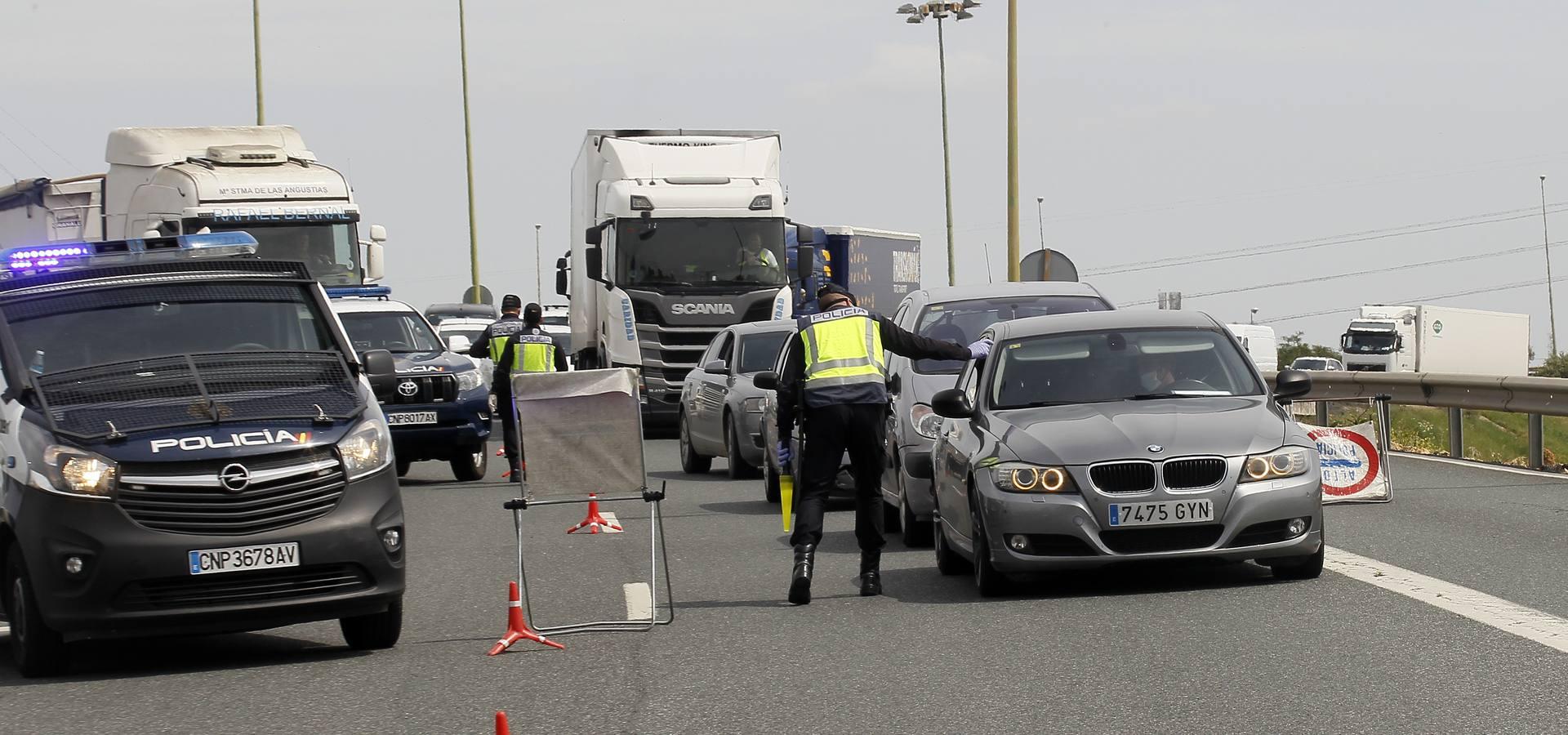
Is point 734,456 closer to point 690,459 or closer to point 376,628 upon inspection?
point 690,459

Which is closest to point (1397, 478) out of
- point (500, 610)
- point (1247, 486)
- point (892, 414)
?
point (892, 414)

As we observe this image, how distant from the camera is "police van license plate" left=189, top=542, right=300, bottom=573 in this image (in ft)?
29.9

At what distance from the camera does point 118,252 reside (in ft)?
36.6

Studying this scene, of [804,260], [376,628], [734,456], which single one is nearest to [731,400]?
[734,456]

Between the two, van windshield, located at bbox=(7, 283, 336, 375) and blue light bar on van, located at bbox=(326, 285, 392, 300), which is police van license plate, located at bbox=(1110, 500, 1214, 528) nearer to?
van windshield, located at bbox=(7, 283, 336, 375)

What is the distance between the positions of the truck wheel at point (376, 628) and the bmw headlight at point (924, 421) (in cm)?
447

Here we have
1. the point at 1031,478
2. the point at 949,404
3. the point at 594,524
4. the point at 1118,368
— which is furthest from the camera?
the point at 594,524

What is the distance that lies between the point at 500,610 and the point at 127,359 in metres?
2.31

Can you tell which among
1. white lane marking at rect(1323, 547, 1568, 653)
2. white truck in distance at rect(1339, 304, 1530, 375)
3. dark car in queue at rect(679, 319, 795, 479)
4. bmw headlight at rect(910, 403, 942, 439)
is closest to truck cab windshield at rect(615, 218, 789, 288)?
dark car in queue at rect(679, 319, 795, 479)

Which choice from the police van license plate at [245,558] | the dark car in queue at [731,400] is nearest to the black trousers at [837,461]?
the police van license plate at [245,558]

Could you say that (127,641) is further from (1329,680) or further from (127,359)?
(1329,680)

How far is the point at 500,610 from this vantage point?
1109 centimetres

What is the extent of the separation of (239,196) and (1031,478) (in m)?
17.9

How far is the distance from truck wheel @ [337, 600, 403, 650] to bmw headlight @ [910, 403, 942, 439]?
4475 millimetres
